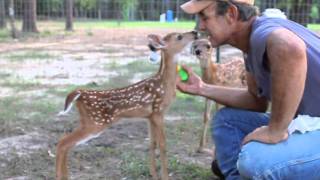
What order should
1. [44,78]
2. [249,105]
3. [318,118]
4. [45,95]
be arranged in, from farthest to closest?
1. [44,78]
2. [45,95]
3. [249,105]
4. [318,118]

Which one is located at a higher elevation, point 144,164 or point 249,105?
point 249,105

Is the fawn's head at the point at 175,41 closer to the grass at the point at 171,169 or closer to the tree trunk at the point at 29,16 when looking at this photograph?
the grass at the point at 171,169

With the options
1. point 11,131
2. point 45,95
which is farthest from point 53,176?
point 45,95

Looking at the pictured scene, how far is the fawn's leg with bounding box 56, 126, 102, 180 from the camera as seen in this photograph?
4.55 metres

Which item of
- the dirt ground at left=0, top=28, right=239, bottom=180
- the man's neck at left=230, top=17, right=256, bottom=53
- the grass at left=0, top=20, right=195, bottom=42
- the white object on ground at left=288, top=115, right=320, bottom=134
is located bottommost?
the grass at left=0, top=20, right=195, bottom=42

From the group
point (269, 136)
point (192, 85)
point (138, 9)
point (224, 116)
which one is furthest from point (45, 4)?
point (269, 136)

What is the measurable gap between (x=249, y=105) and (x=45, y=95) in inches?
190

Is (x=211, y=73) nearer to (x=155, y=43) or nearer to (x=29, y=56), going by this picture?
(x=155, y=43)

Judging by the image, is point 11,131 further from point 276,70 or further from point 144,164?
point 276,70

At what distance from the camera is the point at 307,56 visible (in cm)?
329

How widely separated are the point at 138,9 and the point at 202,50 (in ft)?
45.9

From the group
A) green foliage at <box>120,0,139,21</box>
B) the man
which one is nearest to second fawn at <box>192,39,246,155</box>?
the man

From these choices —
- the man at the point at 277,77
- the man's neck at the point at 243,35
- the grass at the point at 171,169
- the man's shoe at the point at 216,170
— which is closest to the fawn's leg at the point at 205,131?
the grass at the point at 171,169

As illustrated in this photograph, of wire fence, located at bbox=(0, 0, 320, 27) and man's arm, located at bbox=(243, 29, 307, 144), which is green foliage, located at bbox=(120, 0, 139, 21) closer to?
wire fence, located at bbox=(0, 0, 320, 27)
